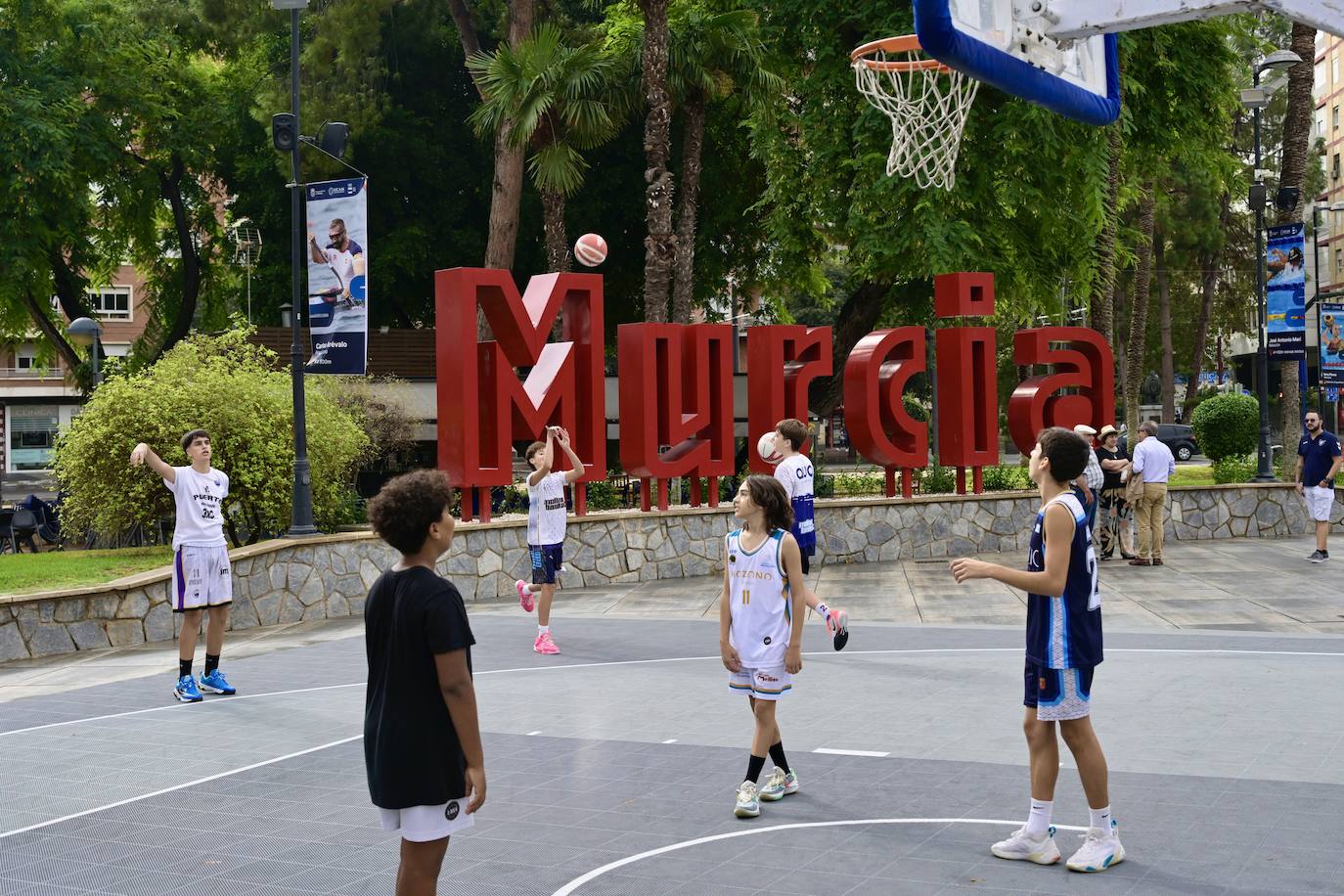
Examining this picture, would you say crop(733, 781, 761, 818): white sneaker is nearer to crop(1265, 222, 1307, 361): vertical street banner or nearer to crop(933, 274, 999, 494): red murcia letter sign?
crop(933, 274, 999, 494): red murcia letter sign

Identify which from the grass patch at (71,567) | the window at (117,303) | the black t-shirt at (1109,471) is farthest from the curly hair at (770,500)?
the window at (117,303)

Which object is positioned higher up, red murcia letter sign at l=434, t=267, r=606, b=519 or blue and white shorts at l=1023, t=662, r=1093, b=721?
red murcia letter sign at l=434, t=267, r=606, b=519

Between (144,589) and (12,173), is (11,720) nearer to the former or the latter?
(144,589)

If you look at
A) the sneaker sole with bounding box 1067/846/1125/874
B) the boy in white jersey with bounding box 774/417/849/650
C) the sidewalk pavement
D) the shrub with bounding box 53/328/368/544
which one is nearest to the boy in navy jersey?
the sneaker sole with bounding box 1067/846/1125/874

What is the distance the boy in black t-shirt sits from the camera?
13.9 ft

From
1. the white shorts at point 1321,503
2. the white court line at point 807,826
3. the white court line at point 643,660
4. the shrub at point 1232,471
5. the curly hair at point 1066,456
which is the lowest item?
the white court line at point 807,826

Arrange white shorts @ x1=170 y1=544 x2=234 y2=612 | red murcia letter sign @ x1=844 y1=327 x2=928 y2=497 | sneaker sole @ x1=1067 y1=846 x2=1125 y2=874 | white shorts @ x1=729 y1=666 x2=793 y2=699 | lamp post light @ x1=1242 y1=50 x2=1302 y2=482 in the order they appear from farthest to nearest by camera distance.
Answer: lamp post light @ x1=1242 y1=50 x2=1302 y2=482 < red murcia letter sign @ x1=844 y1=327 x2=928 y2=497 < white shorts @ x1=170 y1=544 x2=234 y2=612 < white shorts @ x1=729 y1=666 x2=793 y2=699 < sneaker sole @ x1=1067 y1=846 x2=1125 y2=874

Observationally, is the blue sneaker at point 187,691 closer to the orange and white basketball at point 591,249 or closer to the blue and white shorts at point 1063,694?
the blue and white shorts at point 1063,694

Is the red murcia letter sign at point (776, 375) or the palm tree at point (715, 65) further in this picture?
the palm tree at point (715, 65)

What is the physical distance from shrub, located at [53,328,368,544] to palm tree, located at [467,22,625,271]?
7.37 m

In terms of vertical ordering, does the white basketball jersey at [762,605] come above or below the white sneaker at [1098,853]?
above

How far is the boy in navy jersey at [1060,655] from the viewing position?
5.68 metres

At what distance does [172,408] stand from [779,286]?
19.3 meters

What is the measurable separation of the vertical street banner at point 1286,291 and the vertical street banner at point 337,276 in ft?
53.9
